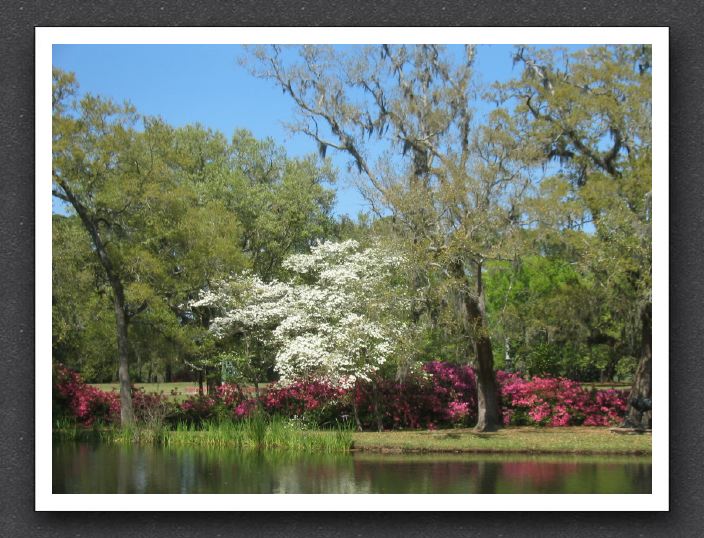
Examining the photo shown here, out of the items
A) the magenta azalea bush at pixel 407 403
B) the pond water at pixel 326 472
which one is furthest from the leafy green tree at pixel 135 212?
the pond water at pixel 326 472

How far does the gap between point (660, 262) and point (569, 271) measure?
5.76ft

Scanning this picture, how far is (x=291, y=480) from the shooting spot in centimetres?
554

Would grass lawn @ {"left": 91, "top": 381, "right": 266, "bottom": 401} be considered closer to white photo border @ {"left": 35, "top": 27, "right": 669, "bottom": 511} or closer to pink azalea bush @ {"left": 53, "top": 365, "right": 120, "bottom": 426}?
pink azalea bush @ {"left": 53, "top": 365, "right": 120, "bottom": 426}

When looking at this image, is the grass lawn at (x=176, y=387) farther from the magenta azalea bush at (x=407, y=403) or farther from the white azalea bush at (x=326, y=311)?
the white azalea bush at (x=326, y=311)

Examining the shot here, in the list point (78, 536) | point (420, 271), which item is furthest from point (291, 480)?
point (420, 271)

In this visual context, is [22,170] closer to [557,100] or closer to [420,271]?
[420,271]

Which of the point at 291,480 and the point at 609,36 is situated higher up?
the point at 609,36

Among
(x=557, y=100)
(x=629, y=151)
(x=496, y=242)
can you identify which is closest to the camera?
(x=629, y=151)

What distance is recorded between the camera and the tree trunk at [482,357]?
290 inches

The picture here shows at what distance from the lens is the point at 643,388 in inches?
241

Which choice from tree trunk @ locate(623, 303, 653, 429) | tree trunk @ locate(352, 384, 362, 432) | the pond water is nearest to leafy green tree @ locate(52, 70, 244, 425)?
the pond water

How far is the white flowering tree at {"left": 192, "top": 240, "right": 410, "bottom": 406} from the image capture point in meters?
7.24

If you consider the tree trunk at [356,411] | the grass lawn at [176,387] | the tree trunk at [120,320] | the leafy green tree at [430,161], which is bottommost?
the tree trunk at [356,411]

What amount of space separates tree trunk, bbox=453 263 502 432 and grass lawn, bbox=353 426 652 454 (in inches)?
10.2
